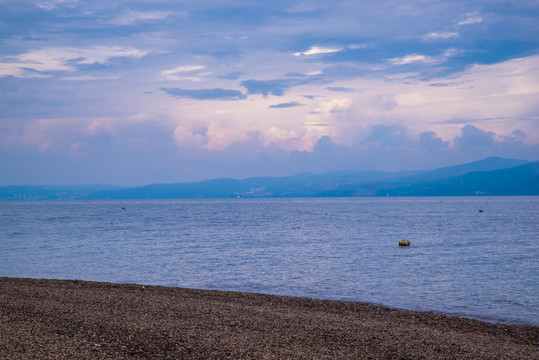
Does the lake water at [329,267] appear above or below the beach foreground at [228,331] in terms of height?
below

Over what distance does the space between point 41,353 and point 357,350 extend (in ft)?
26.1

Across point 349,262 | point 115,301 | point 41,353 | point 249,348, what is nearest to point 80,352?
point 41,353

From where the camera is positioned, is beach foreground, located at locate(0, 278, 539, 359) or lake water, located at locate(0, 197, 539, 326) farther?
lake water, located at locate(0, 197, 539, 326)

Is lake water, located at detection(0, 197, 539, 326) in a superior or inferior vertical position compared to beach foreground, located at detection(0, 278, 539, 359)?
inferior

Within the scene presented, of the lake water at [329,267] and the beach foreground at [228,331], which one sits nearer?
the beach foreground at [228,331]

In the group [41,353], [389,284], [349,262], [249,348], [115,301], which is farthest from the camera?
[349,262]

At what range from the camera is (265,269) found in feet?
113

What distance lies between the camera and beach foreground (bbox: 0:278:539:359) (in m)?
11.6

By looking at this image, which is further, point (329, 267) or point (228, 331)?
point (329, 267)

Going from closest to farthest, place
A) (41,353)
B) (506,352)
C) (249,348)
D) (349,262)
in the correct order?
(41,353)
(249,348)
(506,352)
(349,262)

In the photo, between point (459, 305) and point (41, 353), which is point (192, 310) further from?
point (459, 305)

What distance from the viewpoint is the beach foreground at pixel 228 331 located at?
11578 mm

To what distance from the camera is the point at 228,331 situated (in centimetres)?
1394

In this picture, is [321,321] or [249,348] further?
[321,321]
